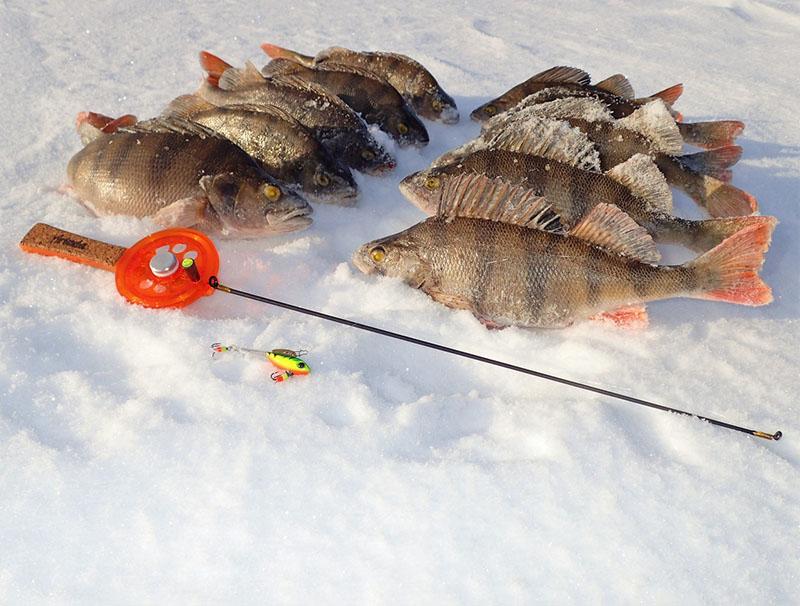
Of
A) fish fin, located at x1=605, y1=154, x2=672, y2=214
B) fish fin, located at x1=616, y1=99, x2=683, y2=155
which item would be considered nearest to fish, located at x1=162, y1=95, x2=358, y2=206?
fish fin, located at x1=605, y1=154, x2=672, y2=214

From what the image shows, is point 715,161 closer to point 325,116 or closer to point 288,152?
point 325,116

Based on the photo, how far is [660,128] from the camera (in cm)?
379

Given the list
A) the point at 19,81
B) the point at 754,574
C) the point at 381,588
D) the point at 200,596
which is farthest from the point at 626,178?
the point at 19,81

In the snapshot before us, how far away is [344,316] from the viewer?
3.01m

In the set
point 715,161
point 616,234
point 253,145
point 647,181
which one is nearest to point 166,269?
point 253,145

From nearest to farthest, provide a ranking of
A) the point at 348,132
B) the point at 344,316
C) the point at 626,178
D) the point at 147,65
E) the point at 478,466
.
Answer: the point at 478,466 → the point at 344,316 → the point at 626,178 → the point at 348,132 → the point at 147,65

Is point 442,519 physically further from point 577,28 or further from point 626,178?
point 577,28

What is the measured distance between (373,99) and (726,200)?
237cm

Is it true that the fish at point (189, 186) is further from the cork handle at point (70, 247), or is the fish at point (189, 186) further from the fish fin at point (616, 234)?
the fish fin at point (616, 234)

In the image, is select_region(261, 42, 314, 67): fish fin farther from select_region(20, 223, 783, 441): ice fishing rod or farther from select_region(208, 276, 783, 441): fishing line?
select_region(208, 276, 783, 441): fishing line

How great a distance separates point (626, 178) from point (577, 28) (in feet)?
13.7

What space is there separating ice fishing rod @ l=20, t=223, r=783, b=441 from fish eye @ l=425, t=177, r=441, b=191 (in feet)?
3.40

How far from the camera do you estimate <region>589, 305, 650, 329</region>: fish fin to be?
9.81 feet

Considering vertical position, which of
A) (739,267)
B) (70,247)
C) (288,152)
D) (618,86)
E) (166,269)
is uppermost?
(618,86)
